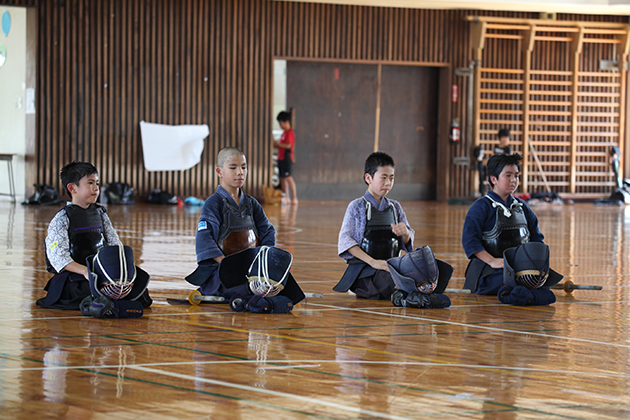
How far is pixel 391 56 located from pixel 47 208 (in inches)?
245

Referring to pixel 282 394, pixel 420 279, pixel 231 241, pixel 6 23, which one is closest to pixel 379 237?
pixel 420 279

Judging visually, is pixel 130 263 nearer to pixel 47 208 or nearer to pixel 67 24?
pixel 47 208

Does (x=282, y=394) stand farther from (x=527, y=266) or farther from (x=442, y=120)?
(x=442, y=120)

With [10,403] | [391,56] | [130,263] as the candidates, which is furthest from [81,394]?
[391,56]

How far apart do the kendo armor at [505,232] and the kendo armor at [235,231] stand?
46.3 inches

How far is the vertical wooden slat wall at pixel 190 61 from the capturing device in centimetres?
1216

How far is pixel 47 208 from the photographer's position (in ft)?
34.2

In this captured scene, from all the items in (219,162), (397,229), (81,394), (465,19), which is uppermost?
(465,19)

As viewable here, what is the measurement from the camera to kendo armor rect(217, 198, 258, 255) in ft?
11.5

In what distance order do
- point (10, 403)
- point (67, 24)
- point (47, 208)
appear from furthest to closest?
point (67, 24), point (47, 208), point (10, 403)

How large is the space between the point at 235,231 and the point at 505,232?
133 cm

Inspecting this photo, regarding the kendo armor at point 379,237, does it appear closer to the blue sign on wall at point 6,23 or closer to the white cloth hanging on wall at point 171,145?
the white cloth hanging on wall at point 171,145

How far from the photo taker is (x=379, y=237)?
12.4ft

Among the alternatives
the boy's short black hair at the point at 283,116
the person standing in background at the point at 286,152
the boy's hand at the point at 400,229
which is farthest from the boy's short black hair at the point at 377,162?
the boy's short black hair at the point at 283,116
